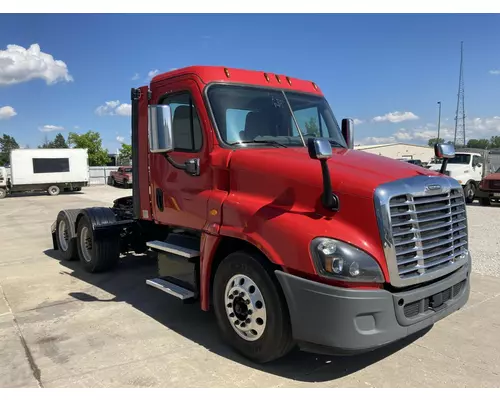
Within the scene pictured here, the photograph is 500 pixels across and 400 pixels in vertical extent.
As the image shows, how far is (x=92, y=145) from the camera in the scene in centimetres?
6028

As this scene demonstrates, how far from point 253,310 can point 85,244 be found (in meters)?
4.57

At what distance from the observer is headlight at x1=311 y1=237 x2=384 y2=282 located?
3201 mm

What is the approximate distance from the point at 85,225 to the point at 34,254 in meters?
2.59

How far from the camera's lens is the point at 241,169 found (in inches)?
161

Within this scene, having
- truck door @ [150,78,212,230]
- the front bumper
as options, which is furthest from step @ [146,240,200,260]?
the front bumper

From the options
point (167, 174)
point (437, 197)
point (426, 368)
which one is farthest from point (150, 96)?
point (426, 368)

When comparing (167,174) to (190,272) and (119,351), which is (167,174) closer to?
(190,272)

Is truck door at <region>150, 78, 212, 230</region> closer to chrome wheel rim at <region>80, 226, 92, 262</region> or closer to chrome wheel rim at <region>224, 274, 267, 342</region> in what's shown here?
chrome wheel rim at <region>224, 274, 267, 342</region>

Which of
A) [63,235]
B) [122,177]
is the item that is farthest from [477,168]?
[122,177]

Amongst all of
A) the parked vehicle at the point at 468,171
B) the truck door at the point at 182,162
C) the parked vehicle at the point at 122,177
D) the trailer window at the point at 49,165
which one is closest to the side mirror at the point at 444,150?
the truck door at the point at 182,162

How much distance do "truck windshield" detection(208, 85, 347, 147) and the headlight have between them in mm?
1549

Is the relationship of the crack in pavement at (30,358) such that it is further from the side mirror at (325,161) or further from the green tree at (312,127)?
the green tree at (312,127)

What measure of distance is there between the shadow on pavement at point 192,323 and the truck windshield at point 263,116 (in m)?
2.02

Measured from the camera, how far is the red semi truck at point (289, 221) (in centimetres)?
328
